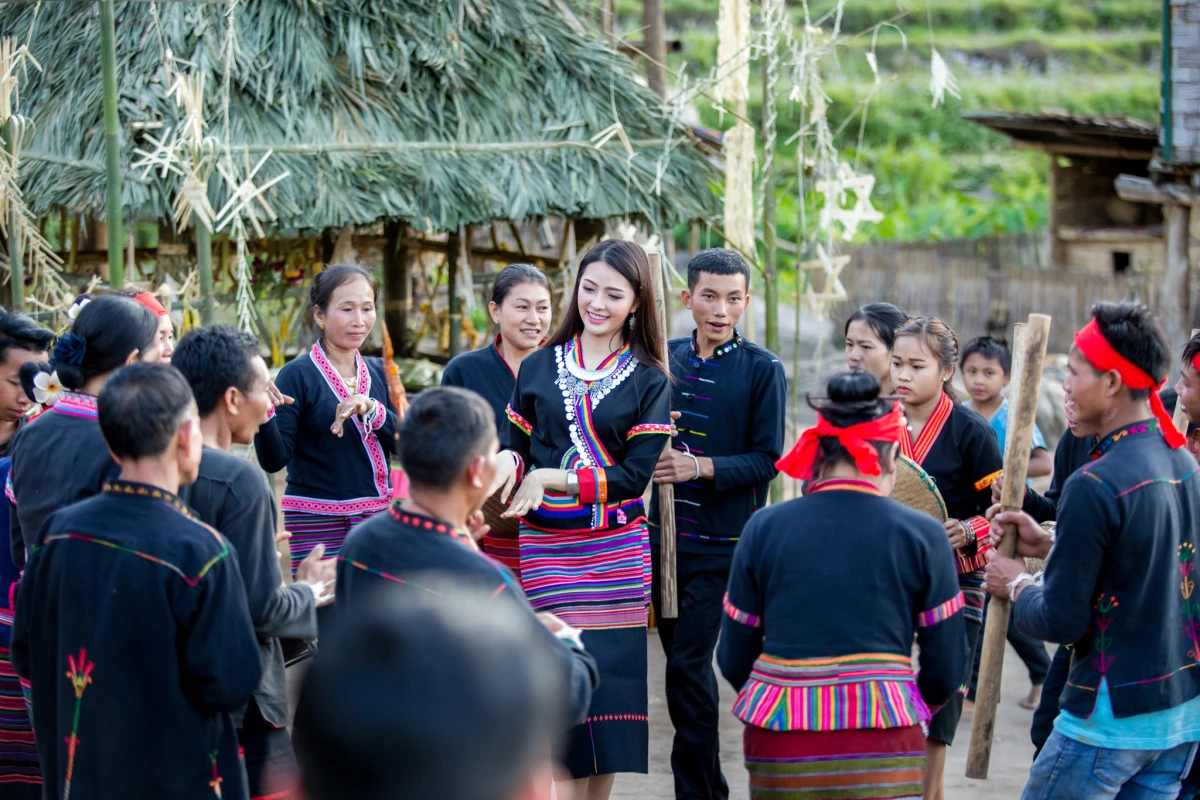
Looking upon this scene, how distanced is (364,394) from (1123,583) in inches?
106

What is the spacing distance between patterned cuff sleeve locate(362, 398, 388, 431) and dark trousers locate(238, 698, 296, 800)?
146 centimetres

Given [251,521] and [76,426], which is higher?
[76,426]

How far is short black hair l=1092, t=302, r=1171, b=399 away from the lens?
Answer: 2994 millimetres

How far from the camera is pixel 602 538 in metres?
3.89

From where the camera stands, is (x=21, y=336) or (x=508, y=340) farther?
(x=508, y=340)

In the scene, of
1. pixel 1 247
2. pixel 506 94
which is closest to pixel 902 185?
pixel 506 94

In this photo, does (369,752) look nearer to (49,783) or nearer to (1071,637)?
(49,783)

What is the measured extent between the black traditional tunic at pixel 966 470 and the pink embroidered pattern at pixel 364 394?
1916 millimetres

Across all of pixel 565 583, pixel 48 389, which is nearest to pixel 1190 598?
pixel 565 583

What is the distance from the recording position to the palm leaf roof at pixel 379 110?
24.7ft

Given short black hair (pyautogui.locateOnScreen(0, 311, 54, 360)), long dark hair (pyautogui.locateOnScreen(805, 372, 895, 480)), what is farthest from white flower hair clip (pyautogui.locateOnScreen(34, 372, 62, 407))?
long dark hair (pyautogui.locateOnScreen(805, 372, 895, 480))

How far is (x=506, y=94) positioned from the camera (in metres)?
8.59

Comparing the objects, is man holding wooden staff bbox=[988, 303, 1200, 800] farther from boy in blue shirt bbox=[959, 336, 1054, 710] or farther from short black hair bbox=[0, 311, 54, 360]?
short black hair bbox=[0, 311, 54, 360]

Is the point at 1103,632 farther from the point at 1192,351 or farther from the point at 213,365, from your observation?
the point at 213,365
